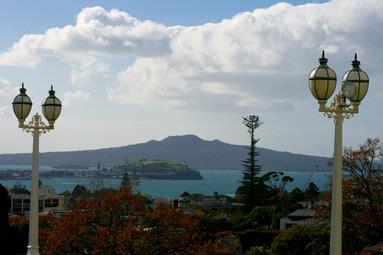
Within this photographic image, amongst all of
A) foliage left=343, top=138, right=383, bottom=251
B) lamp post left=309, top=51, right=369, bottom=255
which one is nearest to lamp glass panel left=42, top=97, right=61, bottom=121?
lamp post left=309, top=51, right=369, bottom=255

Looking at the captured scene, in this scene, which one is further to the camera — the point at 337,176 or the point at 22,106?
the point at 22,106

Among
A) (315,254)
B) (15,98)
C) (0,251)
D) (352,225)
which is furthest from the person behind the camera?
(315,254)

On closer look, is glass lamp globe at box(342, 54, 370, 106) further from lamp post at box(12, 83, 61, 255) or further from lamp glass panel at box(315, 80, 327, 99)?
lamp post at box(12, 83, 61, 255)

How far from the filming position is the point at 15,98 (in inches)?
400

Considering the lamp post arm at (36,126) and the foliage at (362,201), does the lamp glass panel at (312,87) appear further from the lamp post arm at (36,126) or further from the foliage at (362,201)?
the foliage at (362,201)

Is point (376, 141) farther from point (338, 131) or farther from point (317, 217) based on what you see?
point (338, 131)

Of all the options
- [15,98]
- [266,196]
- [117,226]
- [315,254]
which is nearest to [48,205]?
[266,196]

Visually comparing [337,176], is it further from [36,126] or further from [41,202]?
[41,202]

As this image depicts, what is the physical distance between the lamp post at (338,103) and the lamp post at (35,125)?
4.72m

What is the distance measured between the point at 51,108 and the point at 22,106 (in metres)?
0.42

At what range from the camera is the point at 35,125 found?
10.1m

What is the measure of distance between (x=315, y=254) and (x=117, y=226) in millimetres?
11934

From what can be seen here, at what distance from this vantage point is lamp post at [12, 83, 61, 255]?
996 centimetres

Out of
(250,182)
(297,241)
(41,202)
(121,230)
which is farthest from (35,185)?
(41,202)
